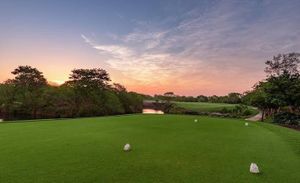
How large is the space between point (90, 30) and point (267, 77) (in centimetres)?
1796

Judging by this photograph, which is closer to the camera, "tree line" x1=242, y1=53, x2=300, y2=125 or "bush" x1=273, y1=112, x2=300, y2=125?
"bush" x1=273, y1=112, x2=300, y2=125

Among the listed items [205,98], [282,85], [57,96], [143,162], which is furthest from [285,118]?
[205,98]

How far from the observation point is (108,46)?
1864 cm

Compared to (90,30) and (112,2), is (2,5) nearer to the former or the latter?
(90,30)

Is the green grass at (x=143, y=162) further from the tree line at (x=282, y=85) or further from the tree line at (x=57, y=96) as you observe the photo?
the tree line at (x=57, y=96)

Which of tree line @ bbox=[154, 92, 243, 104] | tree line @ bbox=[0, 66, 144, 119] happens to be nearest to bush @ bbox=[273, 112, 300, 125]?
tree line @ bbox=[0, 66, 144, 119]

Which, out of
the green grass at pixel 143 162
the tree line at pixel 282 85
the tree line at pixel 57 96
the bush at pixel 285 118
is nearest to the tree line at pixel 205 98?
the tree line at pixel 57 96

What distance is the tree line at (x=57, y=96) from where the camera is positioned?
87.1ft

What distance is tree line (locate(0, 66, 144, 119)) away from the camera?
2656cm

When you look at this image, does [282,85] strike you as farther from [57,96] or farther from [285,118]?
[57,96]

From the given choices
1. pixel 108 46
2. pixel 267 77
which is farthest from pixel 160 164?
pixel 267 77

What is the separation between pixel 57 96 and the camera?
28922 mm

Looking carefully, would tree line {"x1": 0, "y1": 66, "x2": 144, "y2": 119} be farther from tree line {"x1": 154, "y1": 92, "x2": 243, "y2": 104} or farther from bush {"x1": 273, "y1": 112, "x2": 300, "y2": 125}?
tree line {"x1": 154, "y1": 92, "x2": 243, "y2": 104}

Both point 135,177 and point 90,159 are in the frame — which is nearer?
point 135,177
